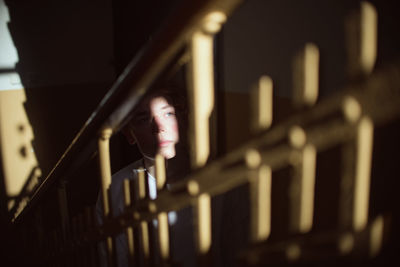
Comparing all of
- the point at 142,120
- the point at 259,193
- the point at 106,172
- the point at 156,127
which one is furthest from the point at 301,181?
the point at 142,120

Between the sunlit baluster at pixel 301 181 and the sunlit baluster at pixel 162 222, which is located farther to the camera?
the sunlit baluster at pixel 162 222

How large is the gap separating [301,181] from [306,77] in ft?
0.62

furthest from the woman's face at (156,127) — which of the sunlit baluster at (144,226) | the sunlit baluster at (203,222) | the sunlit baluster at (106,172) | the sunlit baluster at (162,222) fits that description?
the sunlit baluster at (203,222)

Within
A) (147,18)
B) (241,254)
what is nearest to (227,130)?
(147,18)

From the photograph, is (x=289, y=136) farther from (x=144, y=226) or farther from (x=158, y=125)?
(x=158, y=125)

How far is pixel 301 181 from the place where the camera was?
0.51 m

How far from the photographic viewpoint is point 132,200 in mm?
925

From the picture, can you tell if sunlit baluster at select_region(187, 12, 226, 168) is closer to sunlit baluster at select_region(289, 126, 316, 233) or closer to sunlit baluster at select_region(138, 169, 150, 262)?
sunlit baluster at select_region(289, 126, 316, 233)

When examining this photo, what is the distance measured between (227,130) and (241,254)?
7.84ft

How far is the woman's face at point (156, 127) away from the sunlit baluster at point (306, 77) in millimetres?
1181

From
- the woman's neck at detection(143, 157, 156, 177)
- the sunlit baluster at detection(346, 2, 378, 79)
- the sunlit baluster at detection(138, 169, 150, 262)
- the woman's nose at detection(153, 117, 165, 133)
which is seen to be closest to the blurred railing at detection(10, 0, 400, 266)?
the sunlit baluster at detection(346, 2, 378, 79)

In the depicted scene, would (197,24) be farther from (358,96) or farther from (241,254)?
(241,254)

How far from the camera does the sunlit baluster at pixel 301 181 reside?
18.9 inches

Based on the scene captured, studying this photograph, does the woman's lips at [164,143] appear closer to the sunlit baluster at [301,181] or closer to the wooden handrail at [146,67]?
the wooden handrail at [146,67]
